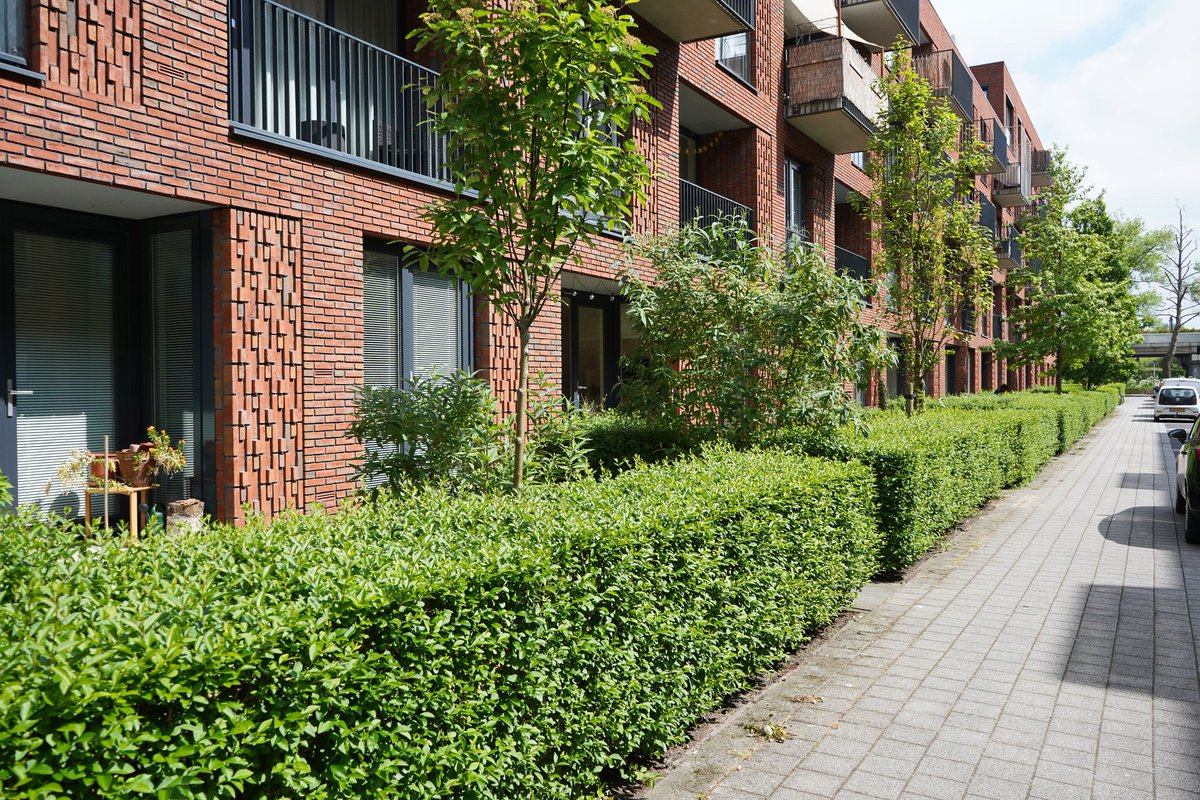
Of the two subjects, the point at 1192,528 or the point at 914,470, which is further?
the point at 1192,528

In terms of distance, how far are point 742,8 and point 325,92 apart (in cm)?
858

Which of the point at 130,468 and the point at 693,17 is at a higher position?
the point at 693,17

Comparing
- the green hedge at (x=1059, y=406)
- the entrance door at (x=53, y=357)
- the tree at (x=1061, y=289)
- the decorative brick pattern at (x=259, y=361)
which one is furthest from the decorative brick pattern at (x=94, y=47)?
the tree at (x=1061, y=289)

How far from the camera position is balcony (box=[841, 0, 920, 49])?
19.7m

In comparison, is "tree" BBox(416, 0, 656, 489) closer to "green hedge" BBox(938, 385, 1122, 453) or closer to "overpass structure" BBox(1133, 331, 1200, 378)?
"green hedge" BBox(938, 385, 1122, 453)

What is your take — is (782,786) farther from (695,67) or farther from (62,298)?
(695,67)

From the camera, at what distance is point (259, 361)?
7.44 m

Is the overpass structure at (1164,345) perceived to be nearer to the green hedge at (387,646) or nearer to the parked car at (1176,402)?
the parked car at (1176,402)

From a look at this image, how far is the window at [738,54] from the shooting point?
16359 mm

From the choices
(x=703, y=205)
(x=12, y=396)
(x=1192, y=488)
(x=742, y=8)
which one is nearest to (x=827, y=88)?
(x=742, y=8)

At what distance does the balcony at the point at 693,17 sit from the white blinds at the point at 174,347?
7937mm

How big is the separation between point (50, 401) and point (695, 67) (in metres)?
11.0

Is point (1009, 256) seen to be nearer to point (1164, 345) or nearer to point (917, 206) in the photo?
point (917, 206)

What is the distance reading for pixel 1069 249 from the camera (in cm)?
2912
